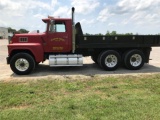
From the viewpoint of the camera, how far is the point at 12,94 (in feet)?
23.6

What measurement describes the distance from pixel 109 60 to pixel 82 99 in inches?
202

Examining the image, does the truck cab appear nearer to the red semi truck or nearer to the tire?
the red semi truck

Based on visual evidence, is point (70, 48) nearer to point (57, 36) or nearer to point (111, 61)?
point (57, 36)

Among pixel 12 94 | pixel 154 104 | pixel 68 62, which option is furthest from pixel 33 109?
pixel 68 62

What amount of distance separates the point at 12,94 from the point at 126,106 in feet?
10.6

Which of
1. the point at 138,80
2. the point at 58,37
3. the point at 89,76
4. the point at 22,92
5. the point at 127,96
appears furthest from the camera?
the point at 58,37

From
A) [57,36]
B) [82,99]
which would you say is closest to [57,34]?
[57,36]

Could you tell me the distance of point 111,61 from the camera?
37.7 ft

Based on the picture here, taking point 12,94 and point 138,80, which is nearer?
point 12,94

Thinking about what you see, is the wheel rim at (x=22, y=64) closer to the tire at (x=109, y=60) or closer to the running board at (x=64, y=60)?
the running board at (x=64, y=60)

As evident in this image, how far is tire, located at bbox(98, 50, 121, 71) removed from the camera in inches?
446

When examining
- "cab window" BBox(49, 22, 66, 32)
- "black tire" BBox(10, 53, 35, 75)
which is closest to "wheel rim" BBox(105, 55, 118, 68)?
"cab window" BBox(49, 22, 66, 32)

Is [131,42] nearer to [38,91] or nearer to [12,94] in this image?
[38,91]

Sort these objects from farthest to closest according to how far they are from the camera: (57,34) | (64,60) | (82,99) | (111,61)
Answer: (111,61) < (64,60) < (57,34) < (82,99)
